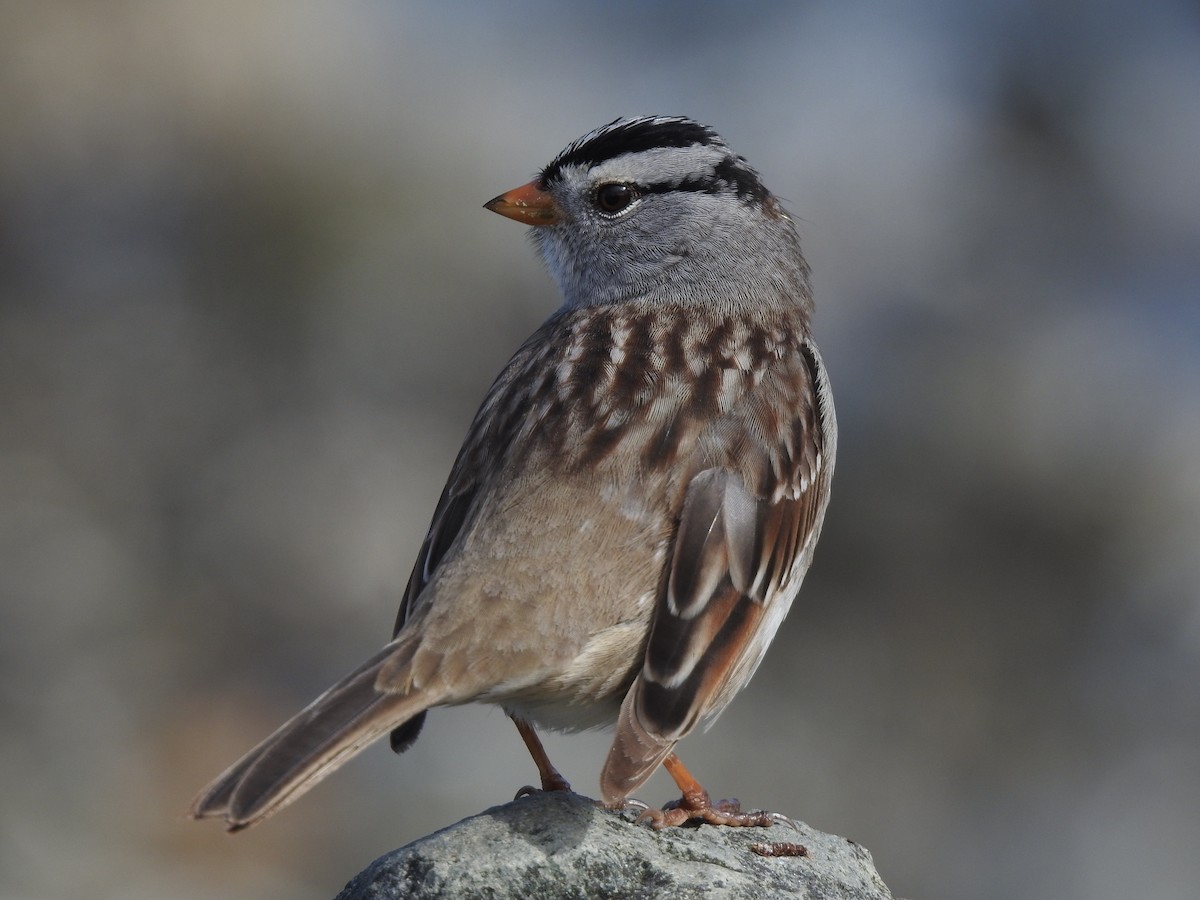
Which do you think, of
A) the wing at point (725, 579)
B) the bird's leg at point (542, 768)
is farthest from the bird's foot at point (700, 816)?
the bird's leg at point (542, 768)

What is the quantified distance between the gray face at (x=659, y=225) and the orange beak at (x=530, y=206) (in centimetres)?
4

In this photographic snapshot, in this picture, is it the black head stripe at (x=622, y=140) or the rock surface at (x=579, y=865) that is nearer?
the rock surface at (x=579, y=865)

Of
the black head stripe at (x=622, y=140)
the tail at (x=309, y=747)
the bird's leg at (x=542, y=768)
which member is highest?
the black head stripe at (x=622, y=140)

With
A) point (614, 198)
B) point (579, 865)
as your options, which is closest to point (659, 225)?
point (614, 198)

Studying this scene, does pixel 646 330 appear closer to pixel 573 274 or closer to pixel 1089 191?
pixel 573 274

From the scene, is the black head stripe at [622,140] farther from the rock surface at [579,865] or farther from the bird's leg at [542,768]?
the rock surface at [579,865]

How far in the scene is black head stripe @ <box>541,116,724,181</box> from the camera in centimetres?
649

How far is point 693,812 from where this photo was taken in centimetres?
514

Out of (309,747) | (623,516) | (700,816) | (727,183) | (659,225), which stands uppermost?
(727,183)

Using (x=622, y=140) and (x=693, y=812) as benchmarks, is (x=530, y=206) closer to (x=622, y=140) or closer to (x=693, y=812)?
(x=622, y=140)

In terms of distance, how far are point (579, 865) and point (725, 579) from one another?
3.30ft

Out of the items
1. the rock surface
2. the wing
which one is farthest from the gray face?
the rock surface

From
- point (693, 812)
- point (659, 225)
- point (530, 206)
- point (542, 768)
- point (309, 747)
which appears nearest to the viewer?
point (309, 747)

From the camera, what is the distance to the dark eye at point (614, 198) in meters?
6.51
